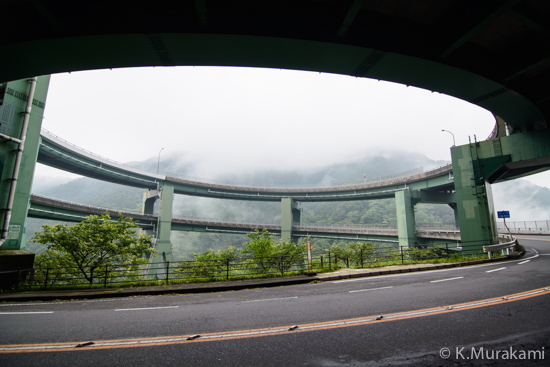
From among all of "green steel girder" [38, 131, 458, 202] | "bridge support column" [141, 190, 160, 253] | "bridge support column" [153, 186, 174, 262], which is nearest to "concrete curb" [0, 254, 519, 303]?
"green steel girder" [38, 131, 458, 202]

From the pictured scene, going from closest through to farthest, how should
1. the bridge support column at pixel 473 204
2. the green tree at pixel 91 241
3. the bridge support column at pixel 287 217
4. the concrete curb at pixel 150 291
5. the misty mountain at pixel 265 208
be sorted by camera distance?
the concrete curb at pixel 150 291, the green tree at pixel 91 241, the bridge support column at pixel 473 204, the bridge support column at pixel 287 217, the misty mountain at pixel 265 208

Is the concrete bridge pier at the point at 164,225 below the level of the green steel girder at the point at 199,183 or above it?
below

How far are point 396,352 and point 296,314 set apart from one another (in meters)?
2.81

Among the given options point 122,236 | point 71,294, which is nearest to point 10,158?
point 122,236

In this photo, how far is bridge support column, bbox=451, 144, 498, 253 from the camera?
67.6ft

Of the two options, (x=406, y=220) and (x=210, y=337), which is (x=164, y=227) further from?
(x=210, y=337)

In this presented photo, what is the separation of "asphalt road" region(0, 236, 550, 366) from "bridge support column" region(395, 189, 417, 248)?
37.0m

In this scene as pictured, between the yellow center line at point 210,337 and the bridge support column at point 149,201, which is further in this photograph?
the bridge support column at point 149,201

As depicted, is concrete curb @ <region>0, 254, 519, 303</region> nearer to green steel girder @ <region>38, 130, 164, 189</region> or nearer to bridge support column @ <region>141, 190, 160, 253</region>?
green steel girder @ <region>38, 130, 164, 189</region>

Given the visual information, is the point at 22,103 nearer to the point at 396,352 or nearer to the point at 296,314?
the point at 296,314

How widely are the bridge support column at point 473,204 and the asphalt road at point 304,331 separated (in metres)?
14.4

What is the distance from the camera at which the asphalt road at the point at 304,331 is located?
Answer: 4.04 meters

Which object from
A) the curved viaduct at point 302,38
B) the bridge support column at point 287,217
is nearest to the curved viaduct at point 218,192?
the bridge support column at point 287,217

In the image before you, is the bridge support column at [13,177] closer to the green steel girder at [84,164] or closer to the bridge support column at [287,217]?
the green steel girder at [84,164]
